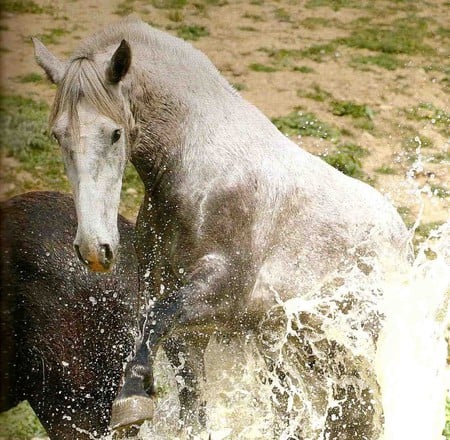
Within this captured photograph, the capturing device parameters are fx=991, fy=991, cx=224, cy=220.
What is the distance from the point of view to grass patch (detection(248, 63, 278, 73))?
8.62 meters

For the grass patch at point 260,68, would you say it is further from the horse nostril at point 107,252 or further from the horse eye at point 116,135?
the horse nostril at point 107,252

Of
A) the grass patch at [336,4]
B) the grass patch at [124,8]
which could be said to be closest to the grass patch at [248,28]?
the grass patch at [336,4]

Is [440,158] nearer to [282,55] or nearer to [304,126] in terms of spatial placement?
[304,126]

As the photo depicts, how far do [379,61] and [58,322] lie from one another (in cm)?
535

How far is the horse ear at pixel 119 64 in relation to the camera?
3439 mm

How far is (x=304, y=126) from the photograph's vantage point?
7.86 m

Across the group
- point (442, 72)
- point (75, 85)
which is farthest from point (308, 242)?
point (442, 72)

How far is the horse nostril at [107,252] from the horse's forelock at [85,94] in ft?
1.33

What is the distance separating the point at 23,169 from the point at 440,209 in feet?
10.0

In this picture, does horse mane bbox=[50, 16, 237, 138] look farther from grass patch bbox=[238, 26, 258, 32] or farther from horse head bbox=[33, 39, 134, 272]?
grass patch bbox=[238, 26, 258, 32]

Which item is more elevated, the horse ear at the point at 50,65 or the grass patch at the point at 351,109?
the horse ear at the point at 50,65

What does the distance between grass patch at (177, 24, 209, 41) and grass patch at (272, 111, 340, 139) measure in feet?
4.37

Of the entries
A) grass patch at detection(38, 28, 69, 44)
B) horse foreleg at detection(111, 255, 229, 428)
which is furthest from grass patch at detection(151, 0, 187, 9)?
horse foreleg at detection(111, 255, 229, 428)

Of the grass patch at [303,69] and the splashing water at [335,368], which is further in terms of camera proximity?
the grass patch at [303,69]
